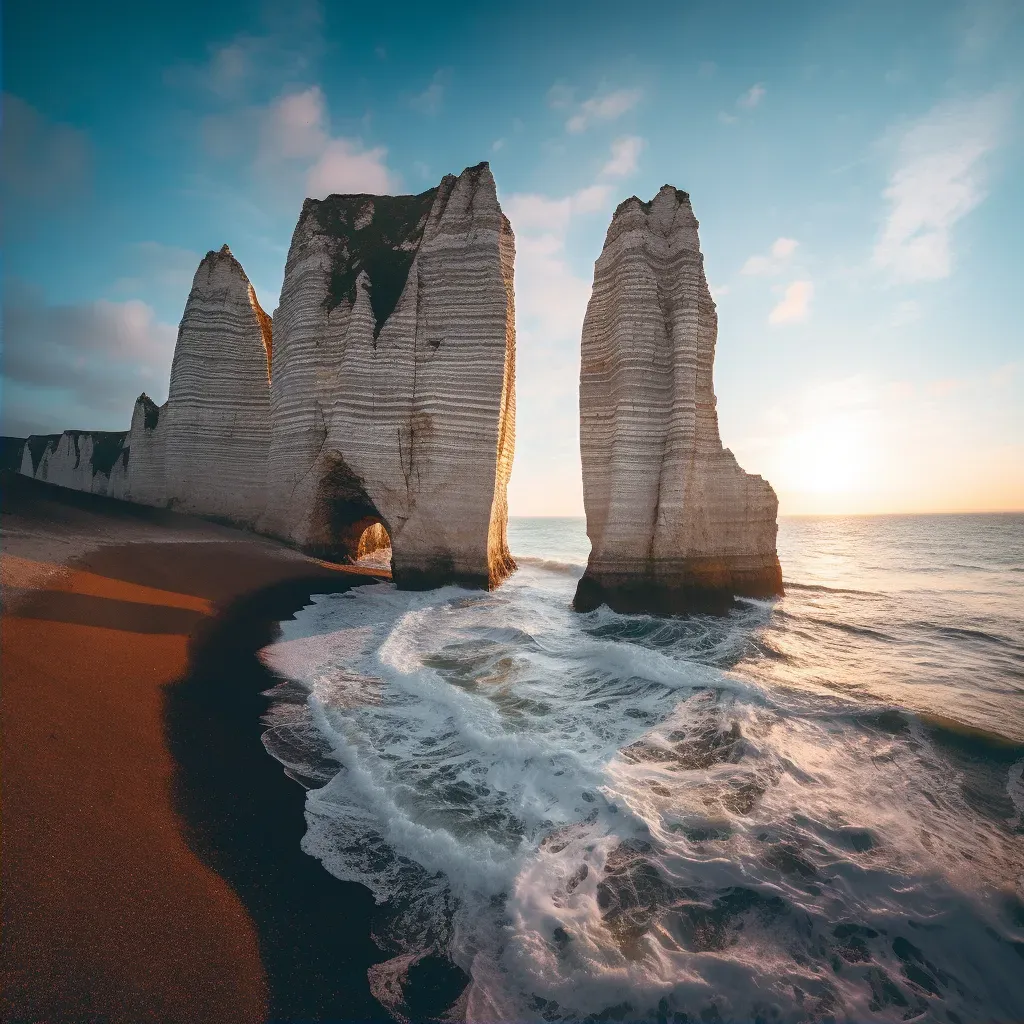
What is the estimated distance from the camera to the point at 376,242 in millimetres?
15023

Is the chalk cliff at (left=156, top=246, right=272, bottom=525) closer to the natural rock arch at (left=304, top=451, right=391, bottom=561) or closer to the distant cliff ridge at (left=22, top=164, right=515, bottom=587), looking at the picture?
the distant cliff ridge at (left=22, top=164, right=515, bottom=587)

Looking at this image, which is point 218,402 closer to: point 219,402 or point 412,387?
point 219,402

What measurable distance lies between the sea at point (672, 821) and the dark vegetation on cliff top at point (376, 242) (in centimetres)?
1070

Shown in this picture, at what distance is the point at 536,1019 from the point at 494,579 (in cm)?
1110

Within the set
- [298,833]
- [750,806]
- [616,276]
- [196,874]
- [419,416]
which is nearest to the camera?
[196,874]

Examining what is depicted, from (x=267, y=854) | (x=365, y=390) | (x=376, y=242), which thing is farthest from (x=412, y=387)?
(x=267, y=854)

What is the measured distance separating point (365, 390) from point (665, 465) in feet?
27.6

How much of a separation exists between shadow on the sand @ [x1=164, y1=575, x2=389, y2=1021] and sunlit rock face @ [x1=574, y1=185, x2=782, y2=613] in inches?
309

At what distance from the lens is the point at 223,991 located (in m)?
2.11

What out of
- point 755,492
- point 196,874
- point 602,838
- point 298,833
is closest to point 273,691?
point 298,833

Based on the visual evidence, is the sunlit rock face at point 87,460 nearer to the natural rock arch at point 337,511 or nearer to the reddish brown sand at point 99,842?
the natural rock arch at point 337,511

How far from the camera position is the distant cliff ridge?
1254 centimetres

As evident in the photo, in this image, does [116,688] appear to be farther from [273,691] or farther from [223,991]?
[223,991]

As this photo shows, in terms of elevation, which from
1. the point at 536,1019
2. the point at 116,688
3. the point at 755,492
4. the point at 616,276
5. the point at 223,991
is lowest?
the point at 536,1019
